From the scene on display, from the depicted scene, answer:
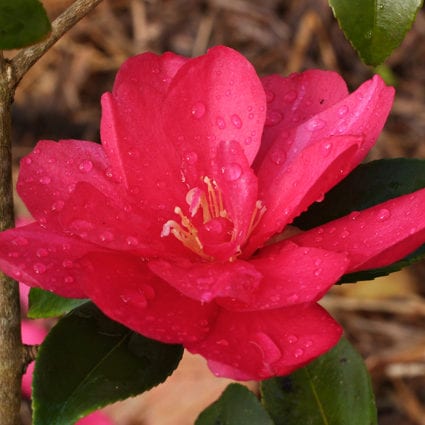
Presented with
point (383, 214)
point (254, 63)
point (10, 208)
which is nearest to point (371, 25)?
point (383, 214)

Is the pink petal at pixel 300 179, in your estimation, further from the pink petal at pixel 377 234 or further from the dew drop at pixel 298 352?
the dew drop at pixel 298 352

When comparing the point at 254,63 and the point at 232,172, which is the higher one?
the point at 232,172

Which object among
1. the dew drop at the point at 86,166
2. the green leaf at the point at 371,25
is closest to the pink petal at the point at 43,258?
the dew drop at the point at 86,166

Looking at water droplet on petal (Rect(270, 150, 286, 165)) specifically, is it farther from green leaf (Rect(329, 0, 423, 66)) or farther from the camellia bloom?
green leaf (Rect(329, 0, 423, 66))

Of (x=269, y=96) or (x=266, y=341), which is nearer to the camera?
(x=266, y=341)

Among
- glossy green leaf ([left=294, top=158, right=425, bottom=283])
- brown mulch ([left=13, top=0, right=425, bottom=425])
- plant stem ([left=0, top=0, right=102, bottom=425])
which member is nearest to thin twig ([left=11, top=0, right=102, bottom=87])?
plant stem ([left=0, top=0, right=102, bottom=425])

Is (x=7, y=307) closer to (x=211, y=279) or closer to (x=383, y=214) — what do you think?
(x=211, y=279)
